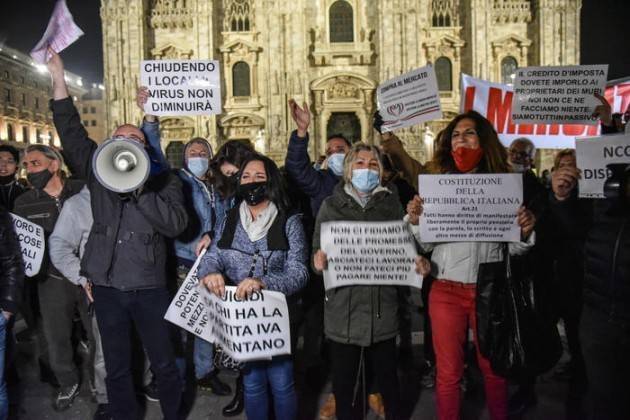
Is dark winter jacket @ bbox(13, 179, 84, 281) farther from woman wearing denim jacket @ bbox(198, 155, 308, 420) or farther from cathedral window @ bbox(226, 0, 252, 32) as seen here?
cathedral window @ bbox(226, 0, 252, 32)

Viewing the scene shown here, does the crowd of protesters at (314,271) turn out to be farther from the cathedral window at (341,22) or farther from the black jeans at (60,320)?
the cathedral window at (341,22)

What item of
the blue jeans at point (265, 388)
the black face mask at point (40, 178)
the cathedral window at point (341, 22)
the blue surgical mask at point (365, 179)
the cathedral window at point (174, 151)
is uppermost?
the cathedral window at point (341, 22)

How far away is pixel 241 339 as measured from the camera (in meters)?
2.97

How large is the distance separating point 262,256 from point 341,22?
84.5 ft

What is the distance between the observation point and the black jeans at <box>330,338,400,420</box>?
3.16 meters

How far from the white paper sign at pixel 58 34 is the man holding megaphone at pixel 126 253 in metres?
0.40

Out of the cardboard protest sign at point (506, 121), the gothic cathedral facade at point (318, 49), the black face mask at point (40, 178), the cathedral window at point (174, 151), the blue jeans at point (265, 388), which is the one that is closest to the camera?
the blue jeans at point (265, 388)

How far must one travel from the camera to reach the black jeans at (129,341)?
3391 millimetres

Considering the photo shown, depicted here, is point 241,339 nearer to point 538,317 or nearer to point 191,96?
point 538,317

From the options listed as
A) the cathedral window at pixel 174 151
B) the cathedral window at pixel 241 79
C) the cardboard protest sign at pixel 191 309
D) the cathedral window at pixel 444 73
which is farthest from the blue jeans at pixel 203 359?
the cathedral window at pixel 444 73

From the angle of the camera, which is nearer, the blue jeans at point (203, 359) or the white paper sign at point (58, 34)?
the white paper sign at point (58, 34)

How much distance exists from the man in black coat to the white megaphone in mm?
781

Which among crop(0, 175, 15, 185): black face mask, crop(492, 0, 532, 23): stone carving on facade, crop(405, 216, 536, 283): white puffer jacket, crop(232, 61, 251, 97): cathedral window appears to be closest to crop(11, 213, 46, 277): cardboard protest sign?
crop(0, 175, 15, 185): black face mask

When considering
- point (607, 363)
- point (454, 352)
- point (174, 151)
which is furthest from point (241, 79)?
point (607, 363)
